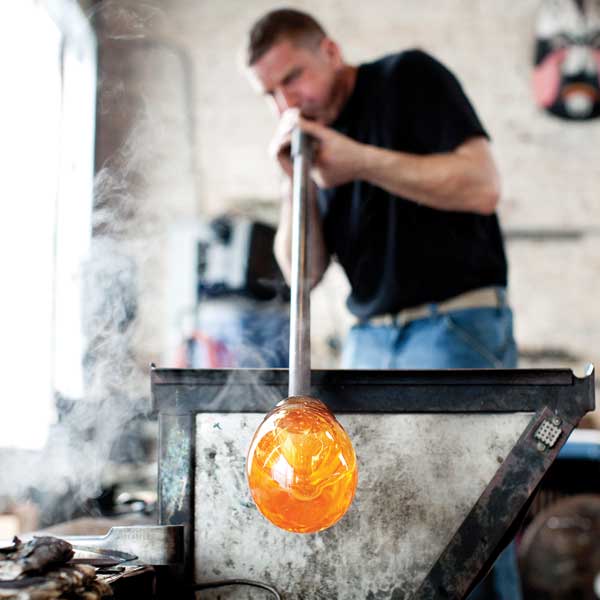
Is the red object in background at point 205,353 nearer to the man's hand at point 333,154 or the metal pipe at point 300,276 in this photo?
the man's hand at point 333,154

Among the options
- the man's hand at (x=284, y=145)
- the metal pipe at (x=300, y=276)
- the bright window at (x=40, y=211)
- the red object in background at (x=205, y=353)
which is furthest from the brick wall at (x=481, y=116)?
the metal pipe at (x=300, y=276)

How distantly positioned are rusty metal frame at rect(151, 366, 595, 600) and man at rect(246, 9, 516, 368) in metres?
0.48

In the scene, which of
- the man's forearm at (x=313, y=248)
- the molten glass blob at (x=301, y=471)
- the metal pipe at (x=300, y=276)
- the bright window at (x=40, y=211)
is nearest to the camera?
the molten glass blob at (x=301, y=471)

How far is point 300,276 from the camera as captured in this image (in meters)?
1.22

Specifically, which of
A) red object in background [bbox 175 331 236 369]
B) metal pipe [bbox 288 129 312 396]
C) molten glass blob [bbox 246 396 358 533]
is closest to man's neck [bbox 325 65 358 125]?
metal pipe [bbox 288 129 312 396]

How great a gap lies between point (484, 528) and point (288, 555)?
0.29m

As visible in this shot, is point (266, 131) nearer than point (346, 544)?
No

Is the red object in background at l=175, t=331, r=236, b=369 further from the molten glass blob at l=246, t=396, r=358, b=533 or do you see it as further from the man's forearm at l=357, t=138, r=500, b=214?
the molten glass blob at l=246, t=396, r=358, b=533

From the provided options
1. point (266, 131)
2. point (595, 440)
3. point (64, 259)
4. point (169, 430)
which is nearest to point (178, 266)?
point (266, 131)

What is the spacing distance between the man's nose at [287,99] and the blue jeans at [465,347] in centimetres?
64

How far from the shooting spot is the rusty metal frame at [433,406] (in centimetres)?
109

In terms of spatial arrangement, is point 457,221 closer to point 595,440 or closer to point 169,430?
point 169,430

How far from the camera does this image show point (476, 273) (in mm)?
1680

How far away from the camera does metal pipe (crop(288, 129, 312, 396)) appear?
3.49 feet
